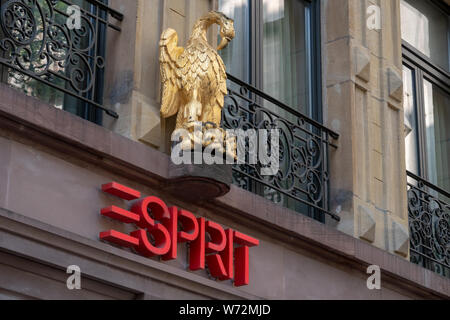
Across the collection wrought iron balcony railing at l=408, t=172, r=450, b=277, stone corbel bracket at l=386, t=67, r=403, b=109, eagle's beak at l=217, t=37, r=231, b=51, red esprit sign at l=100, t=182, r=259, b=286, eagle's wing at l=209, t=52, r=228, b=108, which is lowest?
red esprit sign at l=100, t=182, r=259, b=286

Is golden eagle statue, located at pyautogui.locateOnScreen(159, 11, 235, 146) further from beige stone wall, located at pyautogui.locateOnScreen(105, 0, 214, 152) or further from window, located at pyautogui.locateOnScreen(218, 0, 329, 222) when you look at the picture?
window, located at pyautogui.locateOnScreen(218, 0, 329, 222)

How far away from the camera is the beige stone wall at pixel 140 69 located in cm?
1007

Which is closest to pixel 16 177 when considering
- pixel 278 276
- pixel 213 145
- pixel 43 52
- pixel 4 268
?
pixel 4 268

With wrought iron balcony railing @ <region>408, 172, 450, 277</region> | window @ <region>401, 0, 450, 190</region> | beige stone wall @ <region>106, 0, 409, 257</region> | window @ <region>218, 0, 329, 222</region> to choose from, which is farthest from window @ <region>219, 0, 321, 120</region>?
window @ <region>401, 0, 450, 190</region>

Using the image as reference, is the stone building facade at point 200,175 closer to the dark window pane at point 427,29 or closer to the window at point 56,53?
the window at point 56,53

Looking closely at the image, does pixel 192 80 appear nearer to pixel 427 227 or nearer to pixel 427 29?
pixel 427 227

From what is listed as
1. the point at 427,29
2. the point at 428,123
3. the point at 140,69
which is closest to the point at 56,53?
the point at 140,69

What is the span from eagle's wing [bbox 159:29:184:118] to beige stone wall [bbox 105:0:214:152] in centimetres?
10

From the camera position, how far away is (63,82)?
1027cm

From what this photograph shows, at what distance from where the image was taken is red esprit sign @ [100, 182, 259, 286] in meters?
9.54

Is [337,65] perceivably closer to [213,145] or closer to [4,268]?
[213,145]

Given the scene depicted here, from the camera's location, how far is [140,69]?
33.7ft

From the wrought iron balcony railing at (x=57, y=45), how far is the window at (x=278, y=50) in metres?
2.20

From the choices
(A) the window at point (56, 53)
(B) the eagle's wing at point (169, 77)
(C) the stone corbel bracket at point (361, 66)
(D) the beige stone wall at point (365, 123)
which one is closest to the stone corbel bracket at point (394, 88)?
(D) the beige stone wall at point (365, 123)
